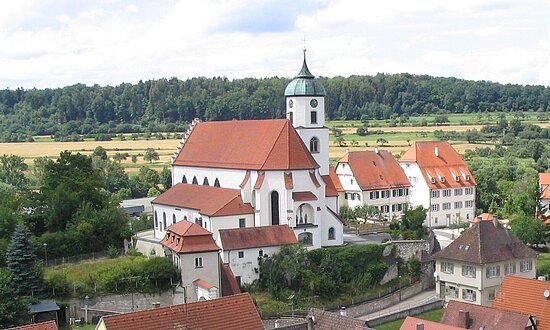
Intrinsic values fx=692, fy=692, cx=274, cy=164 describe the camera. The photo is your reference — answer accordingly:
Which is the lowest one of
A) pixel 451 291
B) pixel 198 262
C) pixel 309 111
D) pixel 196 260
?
pixel 451 291

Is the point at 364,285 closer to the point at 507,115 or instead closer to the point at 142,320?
the point at 142,320

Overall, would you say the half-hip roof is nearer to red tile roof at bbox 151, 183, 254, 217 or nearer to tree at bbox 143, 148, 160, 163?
red tile roof at bbox 151, 183, 254, 217

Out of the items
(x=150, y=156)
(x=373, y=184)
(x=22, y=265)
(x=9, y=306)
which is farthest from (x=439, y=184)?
(x=150, y=156)

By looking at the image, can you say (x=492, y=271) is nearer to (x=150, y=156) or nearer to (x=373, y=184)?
(x=373, y=184)

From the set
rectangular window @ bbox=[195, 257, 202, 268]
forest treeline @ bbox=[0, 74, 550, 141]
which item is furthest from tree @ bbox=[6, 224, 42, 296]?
forest treeline @ bbox=[0, 74, 550, 141]

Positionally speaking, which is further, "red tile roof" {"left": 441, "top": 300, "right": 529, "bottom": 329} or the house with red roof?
the house with red roof
